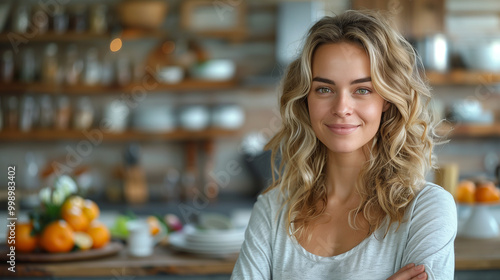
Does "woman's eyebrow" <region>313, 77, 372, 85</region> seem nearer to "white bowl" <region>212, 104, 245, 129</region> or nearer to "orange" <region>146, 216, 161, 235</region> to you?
"orange" <region>146, 216, 161, 235</region>

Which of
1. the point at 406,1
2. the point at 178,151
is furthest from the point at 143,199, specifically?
the point at 406,1

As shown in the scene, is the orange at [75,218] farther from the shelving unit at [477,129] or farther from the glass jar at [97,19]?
the shelving unit at [477,129]

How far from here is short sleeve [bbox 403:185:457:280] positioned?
1.36m

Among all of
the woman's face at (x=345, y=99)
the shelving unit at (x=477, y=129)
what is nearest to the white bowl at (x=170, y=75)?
the shelving unit at (x=477, y=129)

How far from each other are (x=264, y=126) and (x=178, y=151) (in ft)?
2.23

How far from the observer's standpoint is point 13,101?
179 inches

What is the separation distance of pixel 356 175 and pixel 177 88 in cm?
304

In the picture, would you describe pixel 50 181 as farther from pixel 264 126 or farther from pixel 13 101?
pixel 264 126

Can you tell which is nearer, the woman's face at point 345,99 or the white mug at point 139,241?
the woman's face at point 345,99

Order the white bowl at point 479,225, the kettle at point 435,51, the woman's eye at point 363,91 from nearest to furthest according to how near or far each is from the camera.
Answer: the woman's eye at point 363,91 < the white bowl at point 479,225 < the kettle at point 435,51

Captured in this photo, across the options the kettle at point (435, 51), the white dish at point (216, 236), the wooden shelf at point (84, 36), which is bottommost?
the white dish at point (216, 236)

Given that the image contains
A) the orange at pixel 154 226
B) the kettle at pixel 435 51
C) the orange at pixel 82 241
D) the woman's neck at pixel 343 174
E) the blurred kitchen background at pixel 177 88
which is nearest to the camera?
the woman's neck at pixel 343 174

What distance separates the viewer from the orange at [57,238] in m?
2.10

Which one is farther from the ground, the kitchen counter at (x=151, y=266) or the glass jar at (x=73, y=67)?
the glass jar at (x=73, y=67)
